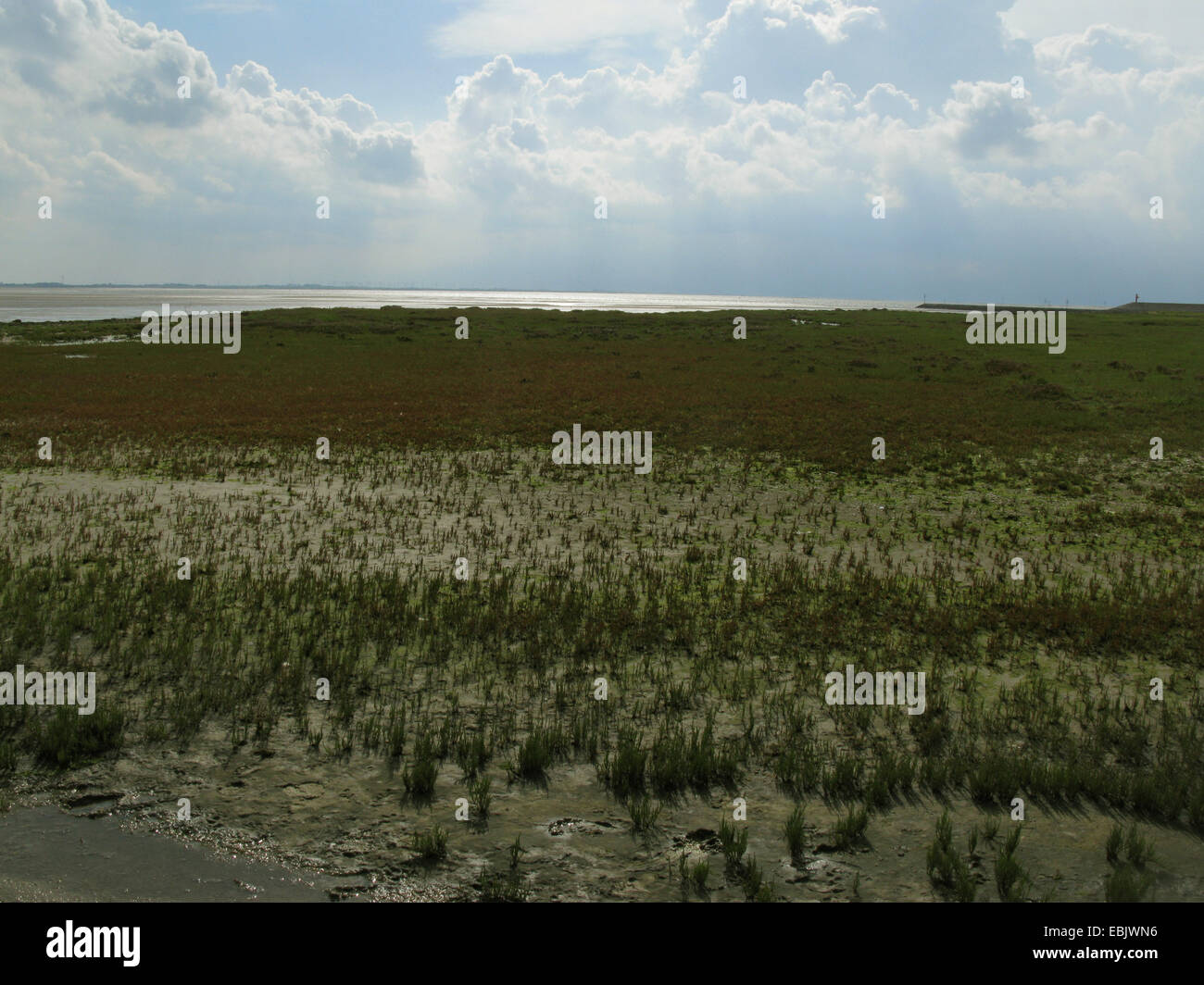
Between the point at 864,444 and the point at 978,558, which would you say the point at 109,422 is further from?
the point at 978,558

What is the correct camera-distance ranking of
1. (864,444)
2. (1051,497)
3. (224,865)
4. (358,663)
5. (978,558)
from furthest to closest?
(864,444)
(1051,497)
(978,558)
(358,663)
(224,865)

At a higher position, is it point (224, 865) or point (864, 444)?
point (864, 444)

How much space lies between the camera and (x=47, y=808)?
663 cm

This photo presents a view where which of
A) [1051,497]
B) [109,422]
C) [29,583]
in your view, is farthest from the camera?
[109,422]

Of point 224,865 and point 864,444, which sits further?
point 864,444

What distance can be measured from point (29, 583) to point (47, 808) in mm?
6023

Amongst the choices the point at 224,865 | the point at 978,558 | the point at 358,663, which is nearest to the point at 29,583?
the point at 358,663
